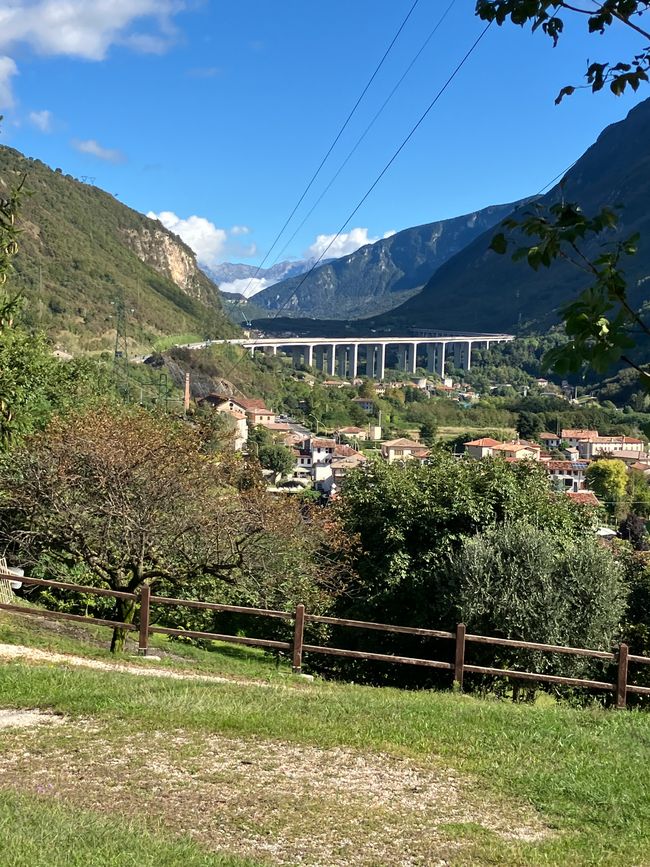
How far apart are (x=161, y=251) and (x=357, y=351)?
48.4m

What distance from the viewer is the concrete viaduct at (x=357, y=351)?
16375 cm

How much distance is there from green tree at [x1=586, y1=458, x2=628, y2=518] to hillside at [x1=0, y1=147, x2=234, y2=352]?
46.9 meters

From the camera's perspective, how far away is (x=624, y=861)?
479 centimetres

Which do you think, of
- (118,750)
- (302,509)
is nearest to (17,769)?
(118,750)

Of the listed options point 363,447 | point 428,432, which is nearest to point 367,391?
point 428,432

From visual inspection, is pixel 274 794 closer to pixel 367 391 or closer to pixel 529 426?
pixel 529 426

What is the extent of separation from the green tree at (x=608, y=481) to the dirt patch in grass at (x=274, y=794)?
249 feet

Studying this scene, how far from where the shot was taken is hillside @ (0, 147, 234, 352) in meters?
101

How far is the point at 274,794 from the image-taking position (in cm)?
570

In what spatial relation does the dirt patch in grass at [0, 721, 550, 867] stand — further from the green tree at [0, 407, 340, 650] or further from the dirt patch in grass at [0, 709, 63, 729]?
the green tree at [0, 407, 340, 650]

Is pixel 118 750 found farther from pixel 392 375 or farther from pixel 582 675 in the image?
pixel 392 375

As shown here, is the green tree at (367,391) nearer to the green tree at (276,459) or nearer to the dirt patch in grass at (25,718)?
the green tree at (276,459)

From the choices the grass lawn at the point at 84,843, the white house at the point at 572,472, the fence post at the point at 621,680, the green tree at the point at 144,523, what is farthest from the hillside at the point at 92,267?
the grass lawn at the point at 84,843

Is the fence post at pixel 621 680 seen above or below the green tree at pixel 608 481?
below
